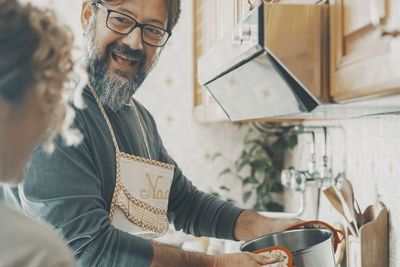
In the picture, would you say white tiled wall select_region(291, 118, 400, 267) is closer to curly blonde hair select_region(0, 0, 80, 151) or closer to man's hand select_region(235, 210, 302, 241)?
man's hand select_region(235, 210, 302, 241)

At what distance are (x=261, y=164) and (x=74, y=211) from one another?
4.60 ft

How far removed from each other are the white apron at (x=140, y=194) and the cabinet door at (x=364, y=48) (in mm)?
547

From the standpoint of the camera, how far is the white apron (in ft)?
3.41

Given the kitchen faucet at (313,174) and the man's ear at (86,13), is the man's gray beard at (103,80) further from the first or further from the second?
the kitchen faucet at (313,174)

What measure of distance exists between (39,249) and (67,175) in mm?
535

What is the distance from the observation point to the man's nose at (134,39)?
109cm

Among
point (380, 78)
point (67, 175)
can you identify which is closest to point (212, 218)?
point (67, 175)

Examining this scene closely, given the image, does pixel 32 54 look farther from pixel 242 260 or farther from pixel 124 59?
pixel 124 59

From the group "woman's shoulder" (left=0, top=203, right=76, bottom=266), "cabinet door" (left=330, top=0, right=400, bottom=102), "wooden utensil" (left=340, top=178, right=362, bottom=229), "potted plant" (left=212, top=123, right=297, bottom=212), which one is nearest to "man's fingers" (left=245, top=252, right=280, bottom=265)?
"cabinet door" (left=330, top=0, right=400, bottom=102)

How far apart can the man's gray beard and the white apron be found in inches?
1.1

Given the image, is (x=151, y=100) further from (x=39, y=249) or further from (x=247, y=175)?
(x=39, y=249)

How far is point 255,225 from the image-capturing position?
117 centimetres

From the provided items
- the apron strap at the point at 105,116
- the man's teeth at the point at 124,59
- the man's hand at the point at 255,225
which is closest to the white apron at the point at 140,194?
the apron strap at the point at 105,116

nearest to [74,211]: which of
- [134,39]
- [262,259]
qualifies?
[262,259]
